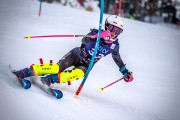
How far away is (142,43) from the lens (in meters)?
9.80

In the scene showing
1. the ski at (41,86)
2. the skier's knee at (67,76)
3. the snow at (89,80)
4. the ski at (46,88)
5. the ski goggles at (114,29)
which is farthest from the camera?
the ski goggles at (114,29)

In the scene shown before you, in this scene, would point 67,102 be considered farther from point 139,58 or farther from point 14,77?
point 139,58

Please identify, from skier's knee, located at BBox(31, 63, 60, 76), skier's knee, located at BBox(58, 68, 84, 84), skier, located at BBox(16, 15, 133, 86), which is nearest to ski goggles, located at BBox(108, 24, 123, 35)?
skier, located at BBox(16, 15, 133, 86)

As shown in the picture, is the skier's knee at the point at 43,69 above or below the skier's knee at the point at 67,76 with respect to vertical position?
above

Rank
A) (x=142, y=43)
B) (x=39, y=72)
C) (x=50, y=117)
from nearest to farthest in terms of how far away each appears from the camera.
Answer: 1. (x=50, y=117)
2. (x=39, y=72)
3. (x=142, y=43)

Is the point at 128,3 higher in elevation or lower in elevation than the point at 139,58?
higher

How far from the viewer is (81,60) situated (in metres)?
3.93

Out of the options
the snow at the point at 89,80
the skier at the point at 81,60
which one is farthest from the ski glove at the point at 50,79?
the snow at the point at 89,80

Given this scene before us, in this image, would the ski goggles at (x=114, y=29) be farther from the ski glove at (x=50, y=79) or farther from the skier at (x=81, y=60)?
the ski glove at (x=50, y=79)

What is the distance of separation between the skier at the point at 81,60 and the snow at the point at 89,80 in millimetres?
270

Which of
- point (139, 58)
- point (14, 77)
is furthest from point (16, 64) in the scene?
point (139, 58)

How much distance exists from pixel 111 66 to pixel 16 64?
2676 mm

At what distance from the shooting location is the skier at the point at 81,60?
3.51m

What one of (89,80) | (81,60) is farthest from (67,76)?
(89,80)
